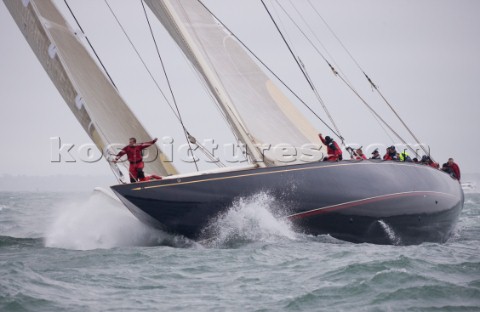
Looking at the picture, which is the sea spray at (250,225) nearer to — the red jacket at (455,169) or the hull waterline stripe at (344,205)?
the hull waterline stripe at (344,205)

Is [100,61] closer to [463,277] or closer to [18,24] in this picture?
[18,24]

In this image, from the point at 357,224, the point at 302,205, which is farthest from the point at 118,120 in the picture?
the point at 357,224

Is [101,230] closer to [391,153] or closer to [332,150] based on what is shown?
[332,150]

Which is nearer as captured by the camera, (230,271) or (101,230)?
(230,271)

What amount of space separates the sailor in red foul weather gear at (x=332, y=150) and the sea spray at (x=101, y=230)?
116 inches

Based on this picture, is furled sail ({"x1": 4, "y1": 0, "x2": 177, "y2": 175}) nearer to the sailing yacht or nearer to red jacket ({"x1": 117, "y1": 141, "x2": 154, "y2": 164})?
the sailing yacht

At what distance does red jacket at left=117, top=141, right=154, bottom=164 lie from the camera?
11.8m

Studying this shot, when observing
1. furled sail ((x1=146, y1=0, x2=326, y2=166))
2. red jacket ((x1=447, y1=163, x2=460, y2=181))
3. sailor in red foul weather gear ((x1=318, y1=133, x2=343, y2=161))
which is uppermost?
furled sail ((x1=146, y1=0, x2=326, y2=166))

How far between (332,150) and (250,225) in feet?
7.36

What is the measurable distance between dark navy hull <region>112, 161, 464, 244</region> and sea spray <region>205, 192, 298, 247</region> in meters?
0.10

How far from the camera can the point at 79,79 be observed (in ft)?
42.0

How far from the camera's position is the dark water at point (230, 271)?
8055mm

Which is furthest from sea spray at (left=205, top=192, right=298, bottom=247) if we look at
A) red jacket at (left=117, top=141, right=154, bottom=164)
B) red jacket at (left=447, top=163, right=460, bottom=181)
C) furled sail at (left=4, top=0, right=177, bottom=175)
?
red jacket at (left=447, top=163, right=460, bottom=181)

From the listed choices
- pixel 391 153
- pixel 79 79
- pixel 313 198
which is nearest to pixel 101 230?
pixel 79 79
